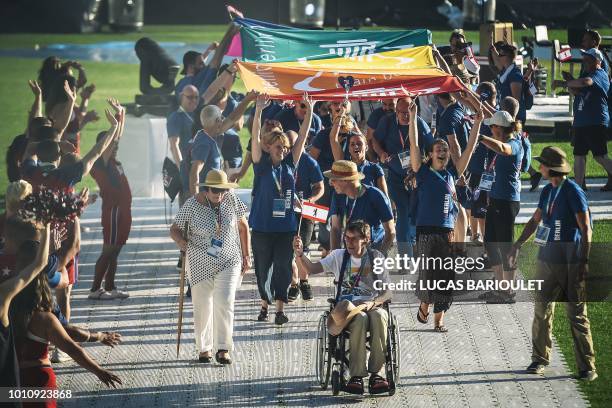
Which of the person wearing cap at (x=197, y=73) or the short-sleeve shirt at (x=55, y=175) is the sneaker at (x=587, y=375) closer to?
the short-sleeve shirt at (x=55, y=175)

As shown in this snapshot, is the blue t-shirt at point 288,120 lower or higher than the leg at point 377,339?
higher

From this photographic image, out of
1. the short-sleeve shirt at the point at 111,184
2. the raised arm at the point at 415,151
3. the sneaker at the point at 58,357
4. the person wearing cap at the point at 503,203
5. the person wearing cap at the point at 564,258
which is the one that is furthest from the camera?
the short-sleeve shirt at the point at 111,184

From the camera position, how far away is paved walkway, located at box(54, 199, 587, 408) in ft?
30.1

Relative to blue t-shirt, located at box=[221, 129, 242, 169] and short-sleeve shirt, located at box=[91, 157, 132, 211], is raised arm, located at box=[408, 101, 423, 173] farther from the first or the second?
short-sleeve shirt, located at box=[91, 157, 132, 211]

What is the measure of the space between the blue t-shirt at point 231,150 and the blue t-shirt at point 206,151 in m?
1.46

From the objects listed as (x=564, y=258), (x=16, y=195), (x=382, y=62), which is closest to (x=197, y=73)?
(x=382, y=62)

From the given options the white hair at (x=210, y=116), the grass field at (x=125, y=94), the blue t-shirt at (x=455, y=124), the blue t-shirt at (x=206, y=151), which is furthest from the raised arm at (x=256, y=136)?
the grass field at (x=125, y=94)

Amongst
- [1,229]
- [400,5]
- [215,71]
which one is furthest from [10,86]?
[1,229]

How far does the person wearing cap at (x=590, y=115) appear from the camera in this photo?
1659 centimetres

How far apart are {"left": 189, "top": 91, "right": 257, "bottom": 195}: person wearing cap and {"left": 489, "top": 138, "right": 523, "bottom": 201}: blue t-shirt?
261 centimetres

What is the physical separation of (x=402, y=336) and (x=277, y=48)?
468 centimetres

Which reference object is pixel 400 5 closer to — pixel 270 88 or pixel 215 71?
pixel 215 71

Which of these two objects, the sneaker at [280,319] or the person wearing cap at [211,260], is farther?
the sneaker at [280,319]

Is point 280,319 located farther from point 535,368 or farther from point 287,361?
point 535,368
